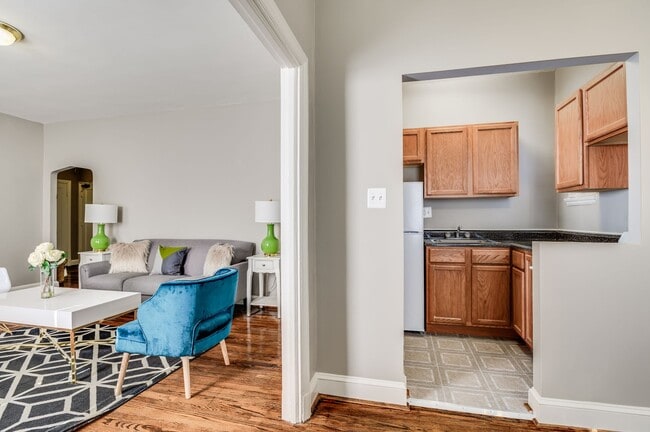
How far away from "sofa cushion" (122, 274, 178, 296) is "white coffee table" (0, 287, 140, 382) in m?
0.71

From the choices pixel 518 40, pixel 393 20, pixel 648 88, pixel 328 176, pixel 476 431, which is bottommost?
pixel 476 431

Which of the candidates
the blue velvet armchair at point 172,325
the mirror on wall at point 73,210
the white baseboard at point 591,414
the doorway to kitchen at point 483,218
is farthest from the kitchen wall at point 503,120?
the mirror on wall at point 73,210

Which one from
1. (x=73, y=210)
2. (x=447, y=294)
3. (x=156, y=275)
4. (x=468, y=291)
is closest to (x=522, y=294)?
(x=468, y=291)

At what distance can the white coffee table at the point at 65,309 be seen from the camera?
2205 mm

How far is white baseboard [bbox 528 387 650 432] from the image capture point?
1673 millimetres

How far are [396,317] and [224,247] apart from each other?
246cm

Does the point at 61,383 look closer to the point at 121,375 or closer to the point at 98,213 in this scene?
the point at 121,375

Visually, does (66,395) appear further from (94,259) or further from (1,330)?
(94,259)

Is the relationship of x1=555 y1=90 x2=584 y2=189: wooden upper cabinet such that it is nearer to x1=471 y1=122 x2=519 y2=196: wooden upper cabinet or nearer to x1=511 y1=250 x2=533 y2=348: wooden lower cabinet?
x1=471 y1=122 x2=519 y2=196: wooden upper cabinet

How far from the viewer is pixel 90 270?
12.3ft

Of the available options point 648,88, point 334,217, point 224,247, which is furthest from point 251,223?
point 648,88

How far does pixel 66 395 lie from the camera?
79.3 inches

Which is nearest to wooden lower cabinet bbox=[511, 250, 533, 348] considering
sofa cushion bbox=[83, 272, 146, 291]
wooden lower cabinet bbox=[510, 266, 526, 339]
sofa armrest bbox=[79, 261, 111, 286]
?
wooden lower cabinet bbox=[510, 266, 526, 339]

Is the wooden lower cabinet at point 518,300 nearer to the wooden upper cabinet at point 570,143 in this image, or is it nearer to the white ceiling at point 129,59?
the wooden upper cabinet at point 570,143
